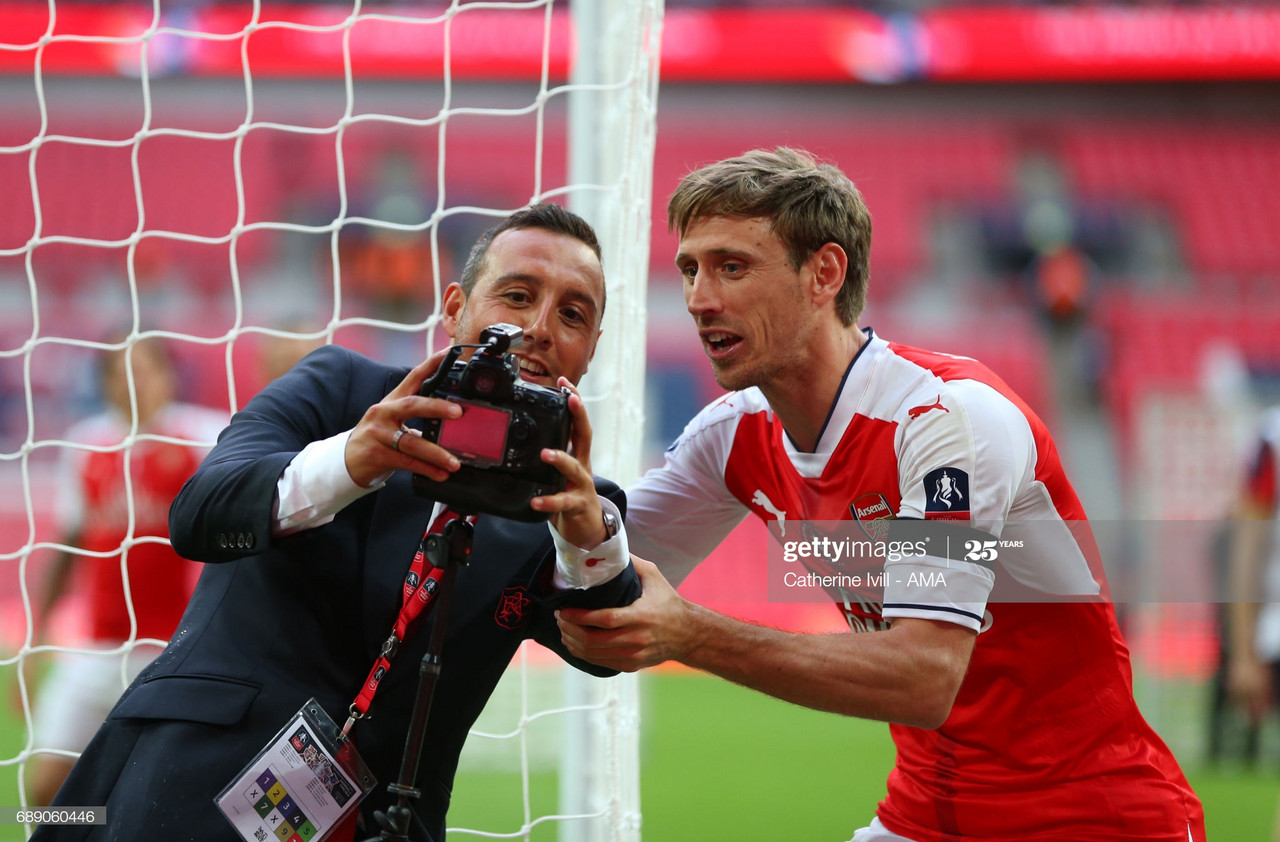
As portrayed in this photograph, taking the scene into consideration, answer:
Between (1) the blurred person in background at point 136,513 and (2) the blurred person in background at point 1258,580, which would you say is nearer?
(1) the blurred person in background at point 136,513

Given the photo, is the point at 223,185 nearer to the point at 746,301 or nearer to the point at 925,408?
the point at 746,301

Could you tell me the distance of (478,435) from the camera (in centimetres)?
152

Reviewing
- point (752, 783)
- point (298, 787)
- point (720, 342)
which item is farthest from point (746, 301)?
point (752, 783)

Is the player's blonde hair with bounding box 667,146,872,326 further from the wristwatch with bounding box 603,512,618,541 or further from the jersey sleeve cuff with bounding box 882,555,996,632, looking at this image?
the wristwatch with bounding box 603,512,618,541

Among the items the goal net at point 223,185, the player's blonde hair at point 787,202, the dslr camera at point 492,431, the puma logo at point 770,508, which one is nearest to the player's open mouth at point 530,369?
the dslr camera at point 492,431

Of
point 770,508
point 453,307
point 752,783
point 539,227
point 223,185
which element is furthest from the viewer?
point 223,185

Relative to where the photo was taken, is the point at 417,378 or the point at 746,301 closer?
the point at 417,378

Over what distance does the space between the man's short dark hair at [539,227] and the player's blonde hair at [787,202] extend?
292 mm

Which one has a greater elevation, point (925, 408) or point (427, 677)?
point (925, 408)

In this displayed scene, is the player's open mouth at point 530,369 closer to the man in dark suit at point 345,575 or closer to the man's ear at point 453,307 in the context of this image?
the man in dark suit at point 345,575

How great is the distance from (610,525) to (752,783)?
4.98 meters

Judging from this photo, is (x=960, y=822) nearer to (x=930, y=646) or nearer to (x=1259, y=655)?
(x=930, y=646)

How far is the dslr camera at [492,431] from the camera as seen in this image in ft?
4.99

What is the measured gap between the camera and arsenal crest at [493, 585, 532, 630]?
6.34 feet
